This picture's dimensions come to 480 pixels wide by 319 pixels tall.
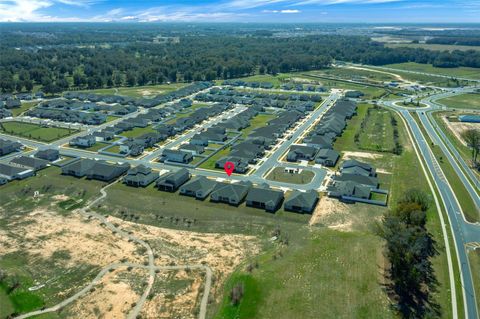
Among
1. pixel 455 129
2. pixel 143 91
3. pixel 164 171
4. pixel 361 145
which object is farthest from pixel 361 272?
pixel 143 91

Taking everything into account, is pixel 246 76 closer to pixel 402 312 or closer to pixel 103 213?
pixel 103 213

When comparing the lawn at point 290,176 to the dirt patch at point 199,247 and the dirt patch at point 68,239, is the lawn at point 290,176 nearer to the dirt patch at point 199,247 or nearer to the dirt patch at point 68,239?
the dirt patch at point 199,247

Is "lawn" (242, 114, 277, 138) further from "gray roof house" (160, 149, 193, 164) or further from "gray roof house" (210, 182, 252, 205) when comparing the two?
"gray roof house" (210, 182, 252, 205)

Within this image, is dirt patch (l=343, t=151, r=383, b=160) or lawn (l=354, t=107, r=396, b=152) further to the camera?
lawn (l=354, t=107, r=396, b=152)

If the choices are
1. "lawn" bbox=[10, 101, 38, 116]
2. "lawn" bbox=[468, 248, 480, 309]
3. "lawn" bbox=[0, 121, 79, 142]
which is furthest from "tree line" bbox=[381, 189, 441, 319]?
"lawn" bbox=[10, 101, 38, 116]

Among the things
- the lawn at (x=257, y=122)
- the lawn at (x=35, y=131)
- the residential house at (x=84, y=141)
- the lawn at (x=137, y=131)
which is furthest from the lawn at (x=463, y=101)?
the lawn at (x=35, y=131)

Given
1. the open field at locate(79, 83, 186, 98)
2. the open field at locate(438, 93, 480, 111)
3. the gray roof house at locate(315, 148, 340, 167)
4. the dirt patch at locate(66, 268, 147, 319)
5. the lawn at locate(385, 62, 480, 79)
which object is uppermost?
the lawn at locate(385, 62, 480, 79)
